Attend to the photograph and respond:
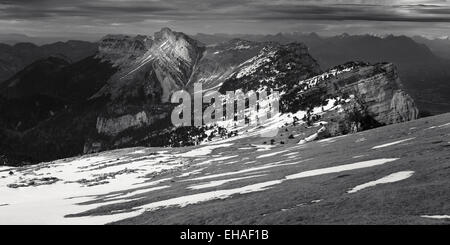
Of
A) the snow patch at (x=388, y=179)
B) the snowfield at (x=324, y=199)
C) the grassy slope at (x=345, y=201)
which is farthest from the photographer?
the snow patch at (x=388, y=179)

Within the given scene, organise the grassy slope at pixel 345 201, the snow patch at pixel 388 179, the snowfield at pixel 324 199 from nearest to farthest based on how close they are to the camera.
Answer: the grassy slope at pixel 345 201 < the snowfield at pixel 324 199 < the snow patch at pixel 388 179

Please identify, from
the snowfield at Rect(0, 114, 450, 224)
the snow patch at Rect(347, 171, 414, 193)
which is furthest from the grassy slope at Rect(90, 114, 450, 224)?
the snow patch at Rect(347, 171, 414, 193)

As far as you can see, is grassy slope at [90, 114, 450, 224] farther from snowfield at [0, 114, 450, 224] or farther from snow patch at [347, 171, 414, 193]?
snow patch at [347, 171, 414, 193]

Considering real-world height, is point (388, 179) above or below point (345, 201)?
below

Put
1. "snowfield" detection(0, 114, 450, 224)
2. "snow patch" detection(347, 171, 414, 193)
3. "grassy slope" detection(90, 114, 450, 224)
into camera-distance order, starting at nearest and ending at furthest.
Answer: "grassy slope" detection(90, 114, 450, 224) → "snowfield" detection(0, 114, 450, 224) → "snow patch" detection(347, 171, 414, 193)

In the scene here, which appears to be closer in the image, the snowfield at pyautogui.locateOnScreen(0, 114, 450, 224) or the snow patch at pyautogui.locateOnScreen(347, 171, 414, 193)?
the snowfield at pyautogui.locateOnScreen(0, 114, 450, 224)

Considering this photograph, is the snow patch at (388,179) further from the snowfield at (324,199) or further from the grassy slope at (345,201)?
the grassy slope at (345,201)

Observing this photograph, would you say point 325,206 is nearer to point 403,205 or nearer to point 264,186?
point 403,205

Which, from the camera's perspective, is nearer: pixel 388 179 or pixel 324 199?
pixel 324 199

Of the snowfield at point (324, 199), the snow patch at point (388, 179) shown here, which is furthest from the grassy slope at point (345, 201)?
the snow patch at point (388, 179)

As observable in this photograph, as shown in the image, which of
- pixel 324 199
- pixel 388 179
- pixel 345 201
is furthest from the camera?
pixel 388 179

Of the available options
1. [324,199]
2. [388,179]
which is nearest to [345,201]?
[324,199]

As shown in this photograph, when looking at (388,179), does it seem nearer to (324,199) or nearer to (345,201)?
(324,199)
